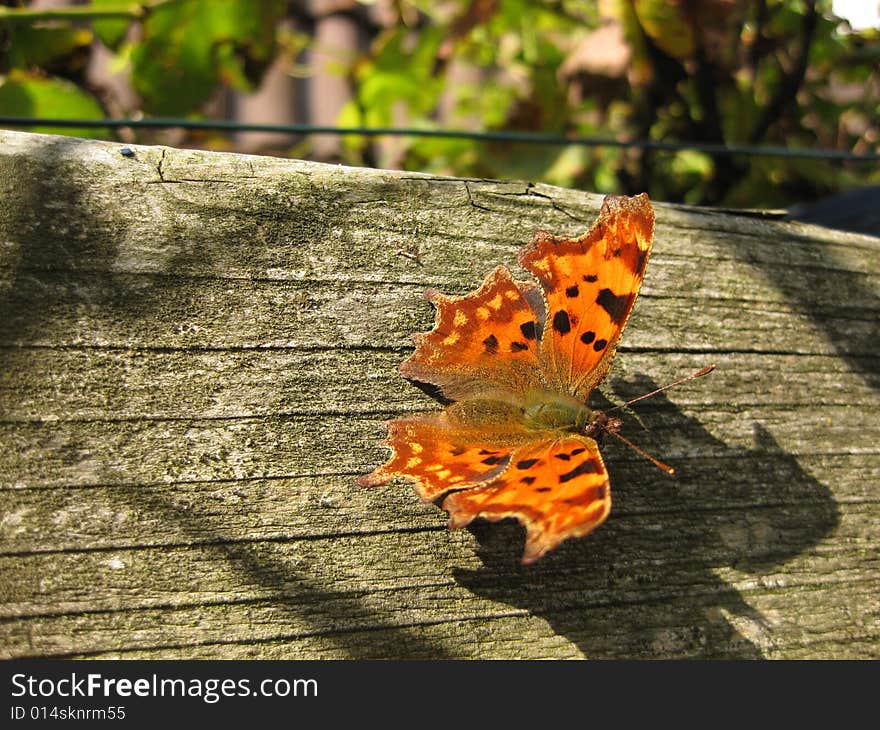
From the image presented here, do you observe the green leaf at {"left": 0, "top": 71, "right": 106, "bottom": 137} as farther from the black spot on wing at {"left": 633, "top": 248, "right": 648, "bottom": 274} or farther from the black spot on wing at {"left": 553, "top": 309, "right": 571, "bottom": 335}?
the black spot on wing at {"left": 633, "top": 248, "right": 648, "bottom": 274}

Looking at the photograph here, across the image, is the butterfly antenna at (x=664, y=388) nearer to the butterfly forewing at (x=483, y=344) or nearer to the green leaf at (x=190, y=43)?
the butterfly forewing at (x=483, y=344)

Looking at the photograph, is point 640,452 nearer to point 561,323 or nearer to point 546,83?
point 561,323

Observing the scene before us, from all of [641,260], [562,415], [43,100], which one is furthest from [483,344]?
[43,100]

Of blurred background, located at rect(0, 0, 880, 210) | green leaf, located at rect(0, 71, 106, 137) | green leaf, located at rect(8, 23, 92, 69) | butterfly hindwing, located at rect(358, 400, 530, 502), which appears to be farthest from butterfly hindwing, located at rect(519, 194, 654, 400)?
green leaf, located at rect(8, 23, 92, 69)

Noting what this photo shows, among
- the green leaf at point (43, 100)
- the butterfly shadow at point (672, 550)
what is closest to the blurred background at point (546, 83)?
the green leaf at point (43, 100)

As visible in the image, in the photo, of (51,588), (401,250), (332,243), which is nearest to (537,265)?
(401,250)

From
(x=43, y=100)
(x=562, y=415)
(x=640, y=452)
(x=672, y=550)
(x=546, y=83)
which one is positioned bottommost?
(x=672, y=550)
